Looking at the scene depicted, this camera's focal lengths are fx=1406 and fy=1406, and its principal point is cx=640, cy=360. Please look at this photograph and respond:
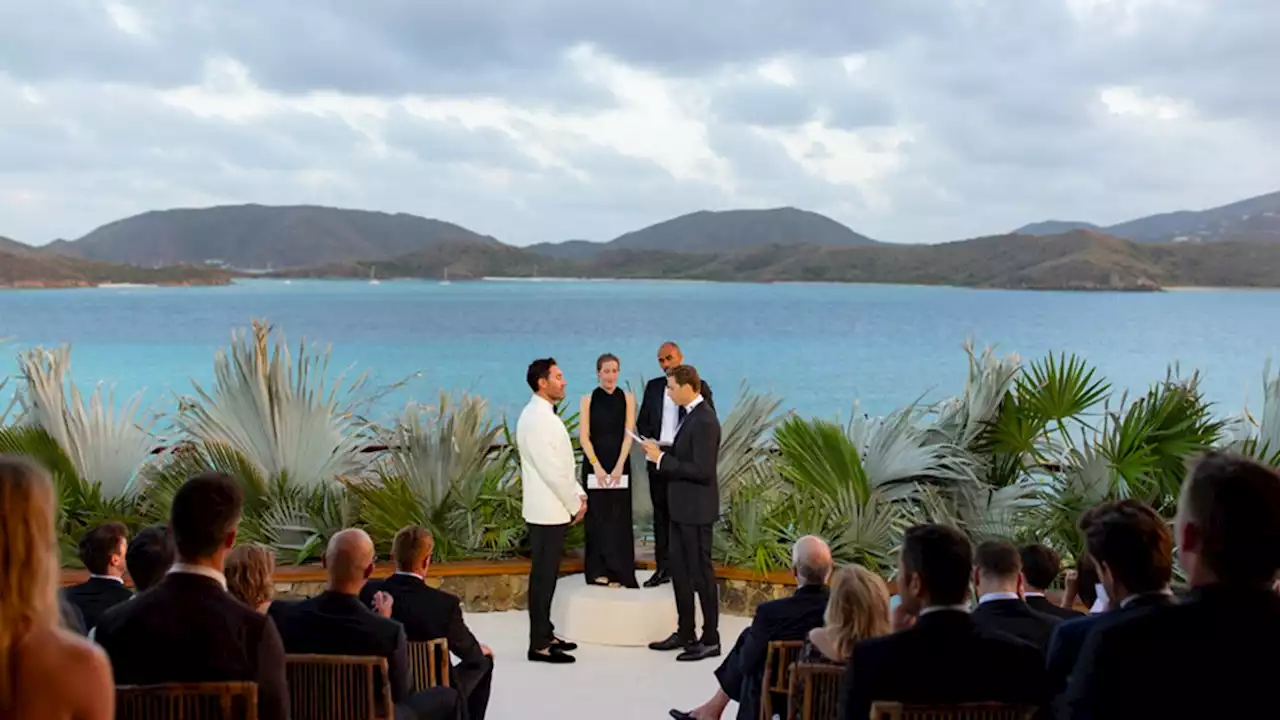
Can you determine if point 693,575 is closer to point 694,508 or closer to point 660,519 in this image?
point 694,508

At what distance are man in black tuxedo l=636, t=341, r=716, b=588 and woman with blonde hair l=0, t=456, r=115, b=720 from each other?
6138 mm

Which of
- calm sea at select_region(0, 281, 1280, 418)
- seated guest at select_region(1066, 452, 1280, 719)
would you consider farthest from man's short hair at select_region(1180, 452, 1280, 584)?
calm sea at select_region(0, 281, 1280, 418)

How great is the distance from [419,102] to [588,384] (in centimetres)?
3418

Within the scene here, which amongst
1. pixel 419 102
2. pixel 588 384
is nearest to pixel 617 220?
pixel 419 102

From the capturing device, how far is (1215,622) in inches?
98.7

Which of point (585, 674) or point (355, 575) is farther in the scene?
point (585, 674)

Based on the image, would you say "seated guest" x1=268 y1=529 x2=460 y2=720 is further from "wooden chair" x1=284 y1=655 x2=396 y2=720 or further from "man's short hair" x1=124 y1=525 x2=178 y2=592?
"man's short hair" x1=124 y1=525 x2=178 y2=592

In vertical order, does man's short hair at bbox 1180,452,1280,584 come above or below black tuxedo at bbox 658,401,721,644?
above

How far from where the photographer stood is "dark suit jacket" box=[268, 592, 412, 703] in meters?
4.39

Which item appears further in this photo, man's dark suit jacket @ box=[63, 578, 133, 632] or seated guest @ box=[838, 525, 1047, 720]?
man's dark suit jacket @ box=[63, 578, 133, 632]

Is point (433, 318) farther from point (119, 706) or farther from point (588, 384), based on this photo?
point (119, 706)

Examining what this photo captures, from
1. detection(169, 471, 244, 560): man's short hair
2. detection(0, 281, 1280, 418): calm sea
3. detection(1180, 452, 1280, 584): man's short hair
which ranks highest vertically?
detection(1180, 452, 1280, 584): man's short hair

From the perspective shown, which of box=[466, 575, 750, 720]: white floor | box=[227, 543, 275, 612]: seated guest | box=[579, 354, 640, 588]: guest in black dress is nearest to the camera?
box=[227, 543, 275, 612]: seated guest

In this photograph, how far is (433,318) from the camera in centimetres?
10188
